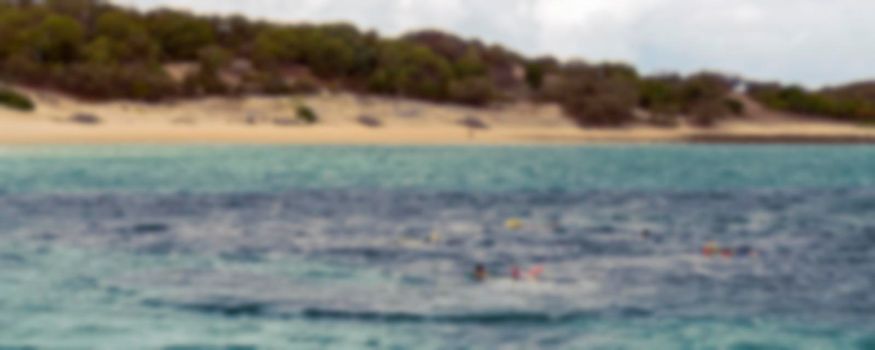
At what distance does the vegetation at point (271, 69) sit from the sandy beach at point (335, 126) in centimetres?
243

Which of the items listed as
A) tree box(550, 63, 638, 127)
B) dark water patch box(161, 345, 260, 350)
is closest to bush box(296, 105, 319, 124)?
tree box(550, 63, 638, 127)

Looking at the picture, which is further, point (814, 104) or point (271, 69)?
point (814, 104)

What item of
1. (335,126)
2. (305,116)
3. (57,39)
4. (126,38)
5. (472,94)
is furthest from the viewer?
(126,38)

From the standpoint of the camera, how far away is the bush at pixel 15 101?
285 feet

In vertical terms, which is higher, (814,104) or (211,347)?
(211,347)

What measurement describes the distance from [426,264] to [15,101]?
6851 cm

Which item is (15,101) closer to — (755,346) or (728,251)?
(728,251)

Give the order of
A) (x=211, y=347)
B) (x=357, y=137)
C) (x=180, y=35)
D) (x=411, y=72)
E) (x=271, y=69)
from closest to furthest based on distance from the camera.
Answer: (x=211, y=347) → (x=357, y=137) → (x=271, y=69) → (x=180, y=35) → (x=411, y=72)

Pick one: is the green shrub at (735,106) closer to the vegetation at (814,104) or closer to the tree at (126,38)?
the vegetation at (814,104)

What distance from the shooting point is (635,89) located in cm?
12988

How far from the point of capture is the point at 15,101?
286 feet

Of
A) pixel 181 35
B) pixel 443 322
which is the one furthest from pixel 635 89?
pixel 443 322

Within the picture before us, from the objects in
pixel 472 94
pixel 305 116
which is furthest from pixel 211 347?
pixel 472 94

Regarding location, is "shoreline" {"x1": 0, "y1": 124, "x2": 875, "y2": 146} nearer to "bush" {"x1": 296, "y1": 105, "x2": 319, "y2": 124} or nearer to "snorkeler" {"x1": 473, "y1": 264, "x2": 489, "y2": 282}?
"bush" {"x1": 296, "y1": 105, "x2": 319, "y2": 124}
